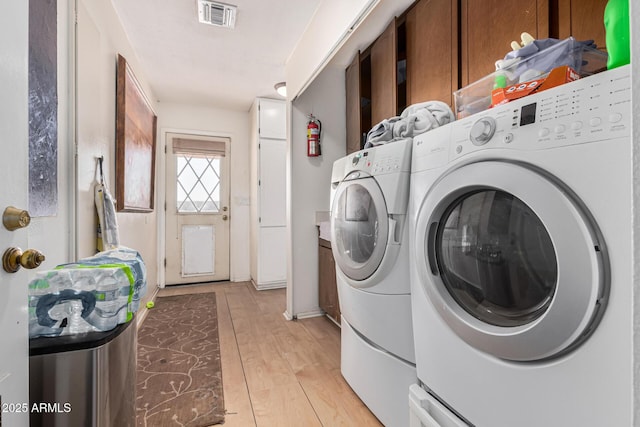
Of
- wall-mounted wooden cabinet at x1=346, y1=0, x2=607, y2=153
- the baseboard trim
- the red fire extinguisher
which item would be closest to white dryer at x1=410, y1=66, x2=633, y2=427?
wall-mounted wooden cabinet at x1=346, y1=0, x2=607, y2=153

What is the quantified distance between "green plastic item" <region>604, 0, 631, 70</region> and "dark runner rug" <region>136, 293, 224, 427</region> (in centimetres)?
188

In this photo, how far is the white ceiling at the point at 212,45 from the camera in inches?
79.2

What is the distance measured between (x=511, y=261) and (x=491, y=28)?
1218 mm

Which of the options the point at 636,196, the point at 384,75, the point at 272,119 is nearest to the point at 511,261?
the point at 636,196

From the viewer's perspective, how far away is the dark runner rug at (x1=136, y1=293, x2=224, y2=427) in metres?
1.39

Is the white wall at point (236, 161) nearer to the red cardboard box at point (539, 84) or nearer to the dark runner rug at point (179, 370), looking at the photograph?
the dark runner rug at point (179, 370)

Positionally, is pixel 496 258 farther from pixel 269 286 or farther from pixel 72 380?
pixel 269 286

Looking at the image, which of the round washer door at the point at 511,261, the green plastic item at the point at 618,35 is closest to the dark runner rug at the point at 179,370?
the round washer door at the point at 511,261

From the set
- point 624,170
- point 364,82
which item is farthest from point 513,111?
point 364,82

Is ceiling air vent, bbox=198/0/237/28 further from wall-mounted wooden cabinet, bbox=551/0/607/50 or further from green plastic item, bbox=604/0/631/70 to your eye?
green plastic item, bbox=604/0/631/70

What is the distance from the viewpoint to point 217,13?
2.03 metres

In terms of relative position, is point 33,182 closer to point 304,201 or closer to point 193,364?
point 193,364

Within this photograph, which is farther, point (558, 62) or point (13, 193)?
point (558, 62)

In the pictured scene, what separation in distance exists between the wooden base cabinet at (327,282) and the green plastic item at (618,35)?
1976 mm
